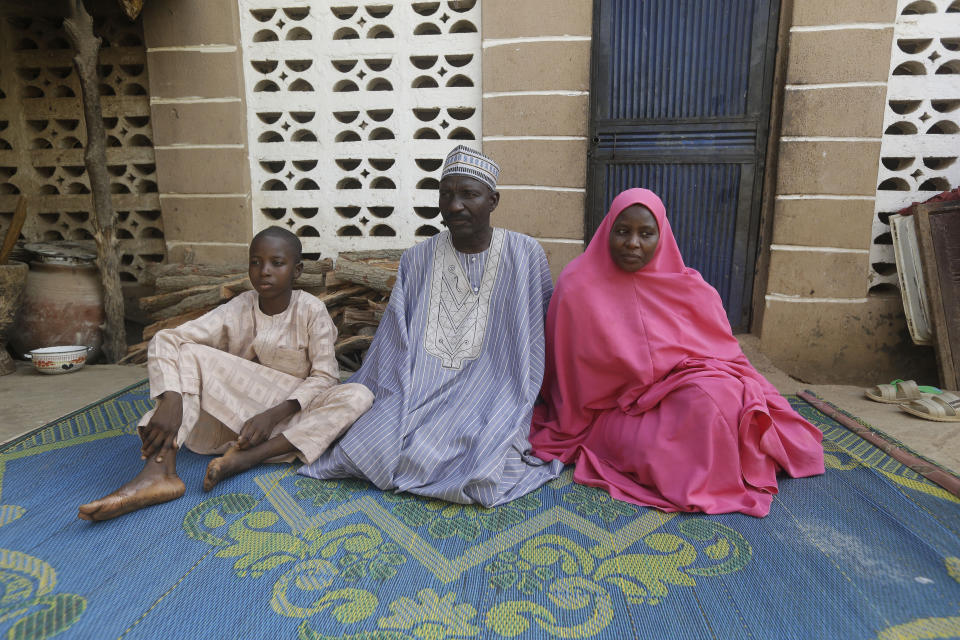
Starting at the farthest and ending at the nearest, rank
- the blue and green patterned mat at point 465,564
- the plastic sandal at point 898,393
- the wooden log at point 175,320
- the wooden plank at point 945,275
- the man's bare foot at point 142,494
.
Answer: the wooden log at point 175,320
the wooden plank at point 945,275
the plastic sandal at point 898,393
the man's bare foot at point 142,494
the blue and green patterned mat at point 465,564

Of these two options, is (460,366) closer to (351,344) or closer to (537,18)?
(351,344)

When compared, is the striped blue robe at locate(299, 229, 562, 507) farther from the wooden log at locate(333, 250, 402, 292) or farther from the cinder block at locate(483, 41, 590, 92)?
the cinder block at locate(483, 41, 590, 92)

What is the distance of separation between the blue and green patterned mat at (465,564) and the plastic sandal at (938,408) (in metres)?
0.98

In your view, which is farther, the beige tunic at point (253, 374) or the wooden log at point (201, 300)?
the wooden log at point (201, 300)

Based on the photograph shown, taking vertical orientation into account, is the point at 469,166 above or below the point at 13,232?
above

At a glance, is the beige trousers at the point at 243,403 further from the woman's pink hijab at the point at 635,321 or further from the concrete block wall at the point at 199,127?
the concrete block wall at the point at 199,127

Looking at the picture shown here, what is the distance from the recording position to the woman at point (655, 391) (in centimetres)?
221

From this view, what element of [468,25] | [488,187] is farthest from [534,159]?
[488,187]

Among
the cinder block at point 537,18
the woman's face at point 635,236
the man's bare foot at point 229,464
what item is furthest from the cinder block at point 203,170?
the woman's face at point 635,236

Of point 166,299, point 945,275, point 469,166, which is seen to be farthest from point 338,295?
point 945,275

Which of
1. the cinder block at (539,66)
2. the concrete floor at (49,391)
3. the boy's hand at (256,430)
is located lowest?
the concrete floor at (49,391)

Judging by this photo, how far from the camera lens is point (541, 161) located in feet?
13.0

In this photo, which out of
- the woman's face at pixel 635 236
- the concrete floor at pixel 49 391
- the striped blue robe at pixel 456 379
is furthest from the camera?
the concrete floor at pixel 49 391

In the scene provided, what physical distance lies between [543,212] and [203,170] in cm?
262
